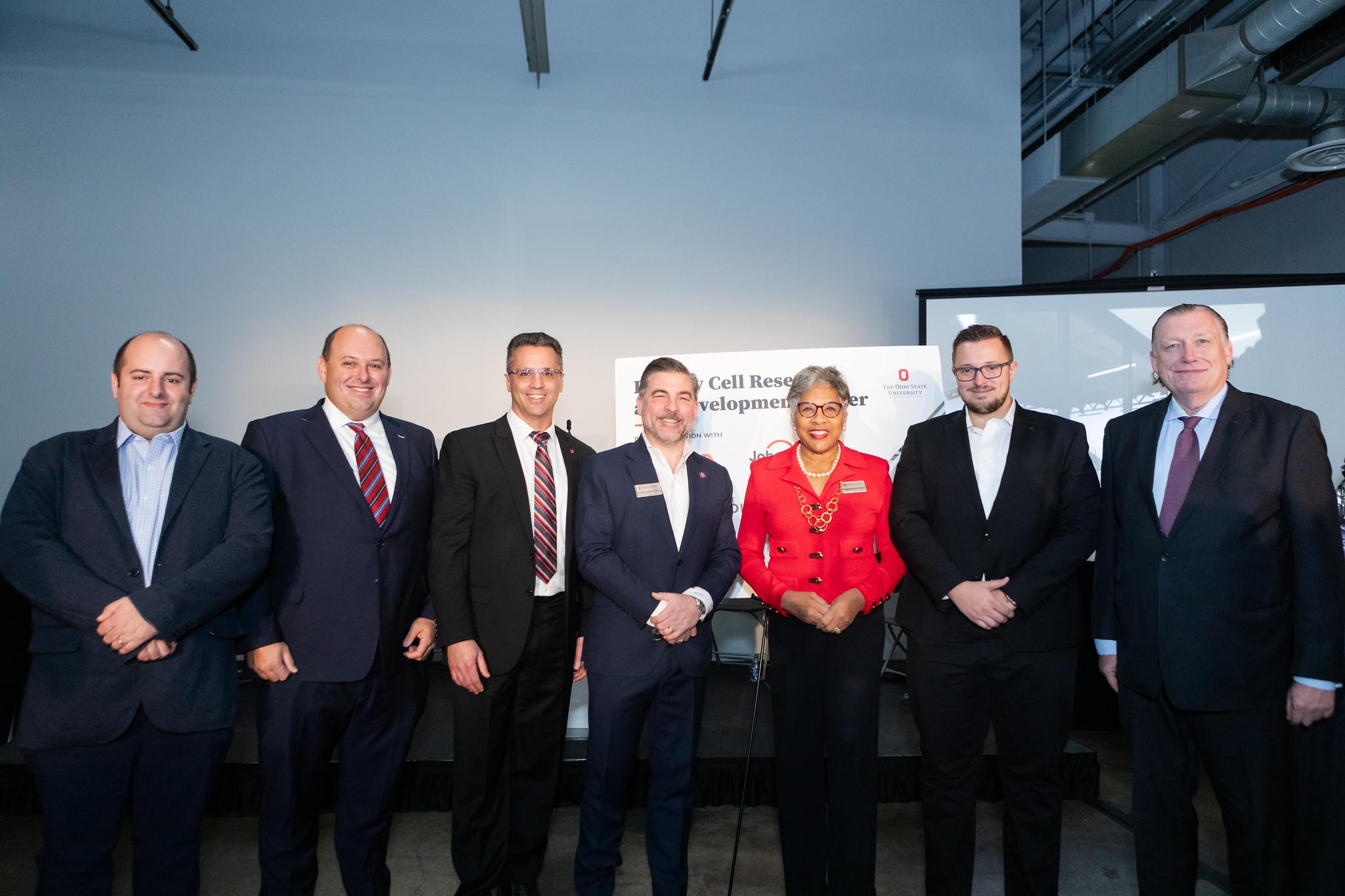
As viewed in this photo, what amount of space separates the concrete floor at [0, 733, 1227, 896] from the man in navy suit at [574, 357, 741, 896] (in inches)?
19.5

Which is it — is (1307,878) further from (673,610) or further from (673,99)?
(673,99)

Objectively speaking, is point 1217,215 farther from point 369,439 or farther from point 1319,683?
point 369,439

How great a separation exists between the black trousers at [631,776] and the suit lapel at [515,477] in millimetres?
555

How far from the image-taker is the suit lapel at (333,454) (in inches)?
88.4

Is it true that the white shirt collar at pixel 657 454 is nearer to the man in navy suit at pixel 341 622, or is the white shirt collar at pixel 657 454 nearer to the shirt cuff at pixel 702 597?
the shirt cuff at pixel 702 597

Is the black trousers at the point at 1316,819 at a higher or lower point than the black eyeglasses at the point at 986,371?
lower

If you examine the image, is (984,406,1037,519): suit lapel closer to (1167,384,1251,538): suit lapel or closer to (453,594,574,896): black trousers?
(1167,384,1251,538): suit lapel

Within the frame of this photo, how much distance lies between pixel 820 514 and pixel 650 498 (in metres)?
0.56

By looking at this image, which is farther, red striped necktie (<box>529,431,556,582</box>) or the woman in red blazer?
red striped necktie (<box>529,431,556,582</box>)

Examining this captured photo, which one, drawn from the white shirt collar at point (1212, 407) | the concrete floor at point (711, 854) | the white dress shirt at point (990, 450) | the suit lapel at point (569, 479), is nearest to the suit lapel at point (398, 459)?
the suit lapel at point (569, 479)

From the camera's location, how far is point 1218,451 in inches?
80.6

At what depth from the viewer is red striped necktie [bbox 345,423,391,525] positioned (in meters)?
2.28

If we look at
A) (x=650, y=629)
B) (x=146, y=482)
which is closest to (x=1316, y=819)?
(x=650, y=629)

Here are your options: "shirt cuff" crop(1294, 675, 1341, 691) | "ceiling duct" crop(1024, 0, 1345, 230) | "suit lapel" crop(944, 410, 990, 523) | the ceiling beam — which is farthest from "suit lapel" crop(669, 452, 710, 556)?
"ceiling duct" crop(1024, 0, 1345, 230)
